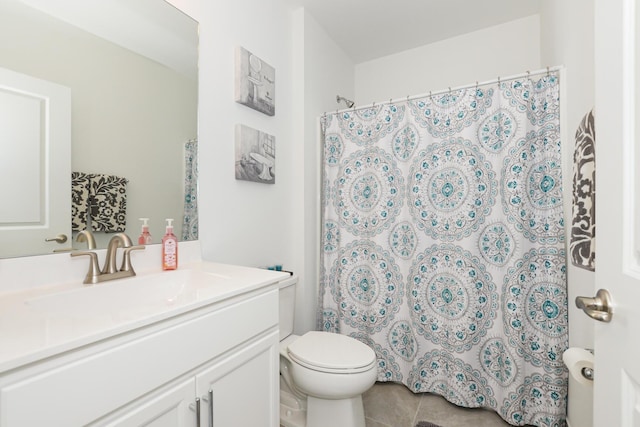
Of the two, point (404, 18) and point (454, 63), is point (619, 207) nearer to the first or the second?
point (404, 18)

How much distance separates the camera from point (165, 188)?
132 cm

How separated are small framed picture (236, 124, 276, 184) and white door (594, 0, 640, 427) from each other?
1398 mm

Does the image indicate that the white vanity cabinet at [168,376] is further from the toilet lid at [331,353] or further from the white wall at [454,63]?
the white wall at [454,63]

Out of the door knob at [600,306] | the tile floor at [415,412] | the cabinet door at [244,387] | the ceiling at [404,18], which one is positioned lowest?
the tile floor at [415,412]

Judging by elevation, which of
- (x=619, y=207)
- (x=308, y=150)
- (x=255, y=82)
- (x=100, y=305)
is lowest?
(x=100, y=305)

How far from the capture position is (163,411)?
Answer: 753 mm

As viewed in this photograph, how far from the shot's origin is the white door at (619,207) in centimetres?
52

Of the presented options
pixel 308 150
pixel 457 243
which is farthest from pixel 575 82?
pixel 308 150

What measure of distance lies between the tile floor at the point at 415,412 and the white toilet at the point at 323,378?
10.9 inches

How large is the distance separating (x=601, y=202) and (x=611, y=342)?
10.6 inches

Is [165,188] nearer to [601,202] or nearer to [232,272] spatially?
[232,272]

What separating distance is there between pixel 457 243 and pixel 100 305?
1.70m

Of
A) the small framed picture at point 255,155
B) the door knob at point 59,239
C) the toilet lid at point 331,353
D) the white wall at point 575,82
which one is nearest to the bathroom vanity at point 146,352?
the door knob at point 59,239

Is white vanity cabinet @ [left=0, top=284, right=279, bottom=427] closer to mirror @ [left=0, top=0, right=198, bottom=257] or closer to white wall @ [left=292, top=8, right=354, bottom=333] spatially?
mirror @ [left=0, top=0, right=198, bottom=257]
